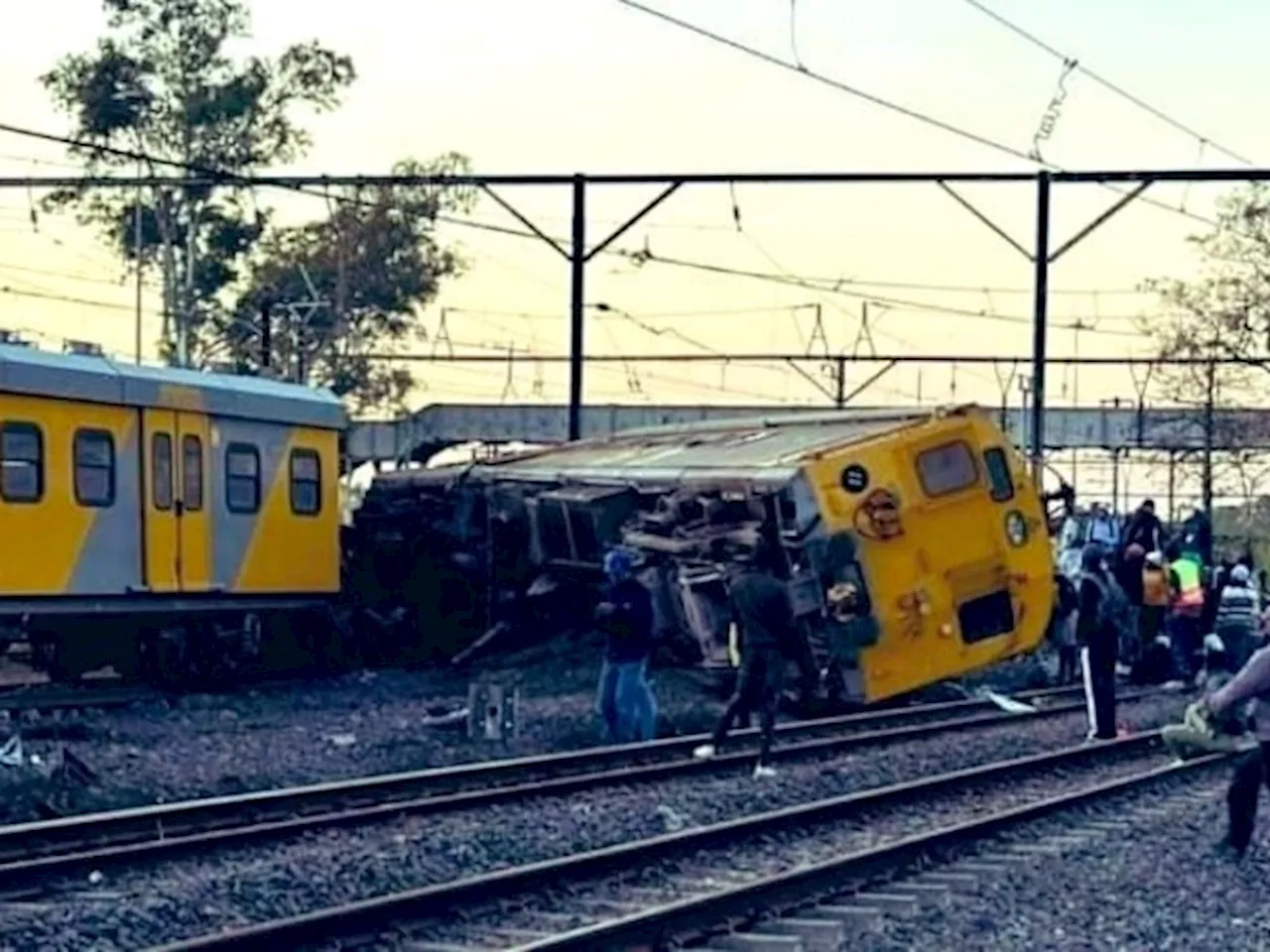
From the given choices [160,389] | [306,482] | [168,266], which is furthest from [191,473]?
[168,266]

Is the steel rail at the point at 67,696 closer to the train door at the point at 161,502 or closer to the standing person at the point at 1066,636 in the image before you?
the train door at the point at 161,502

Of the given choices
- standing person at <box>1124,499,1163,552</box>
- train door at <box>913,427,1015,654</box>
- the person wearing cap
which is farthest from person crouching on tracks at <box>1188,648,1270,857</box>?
standing person at <box>1124,499,1163,552</box>

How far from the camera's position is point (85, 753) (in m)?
20.0

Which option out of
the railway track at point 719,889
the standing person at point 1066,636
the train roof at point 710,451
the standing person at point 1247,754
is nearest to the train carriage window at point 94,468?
the train roof at point 710,451

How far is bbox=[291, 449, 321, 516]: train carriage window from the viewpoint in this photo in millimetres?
29766

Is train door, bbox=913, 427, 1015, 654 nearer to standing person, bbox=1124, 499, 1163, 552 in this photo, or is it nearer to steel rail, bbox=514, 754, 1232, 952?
standing person, bbox=1124, 499, 1163, 552

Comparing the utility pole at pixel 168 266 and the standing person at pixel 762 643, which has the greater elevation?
the utility pole at pixel 168 266

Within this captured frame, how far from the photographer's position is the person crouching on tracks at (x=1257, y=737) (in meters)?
14.1

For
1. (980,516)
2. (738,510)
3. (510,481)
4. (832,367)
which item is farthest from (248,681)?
(832,367)

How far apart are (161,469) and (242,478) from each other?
1919mm

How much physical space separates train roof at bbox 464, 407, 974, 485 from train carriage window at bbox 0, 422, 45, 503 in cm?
598

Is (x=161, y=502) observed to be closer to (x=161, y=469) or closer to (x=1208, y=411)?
(x=161, y=469)

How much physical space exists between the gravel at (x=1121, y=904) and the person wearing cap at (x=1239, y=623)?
355 inches

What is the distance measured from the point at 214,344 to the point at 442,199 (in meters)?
6.03
